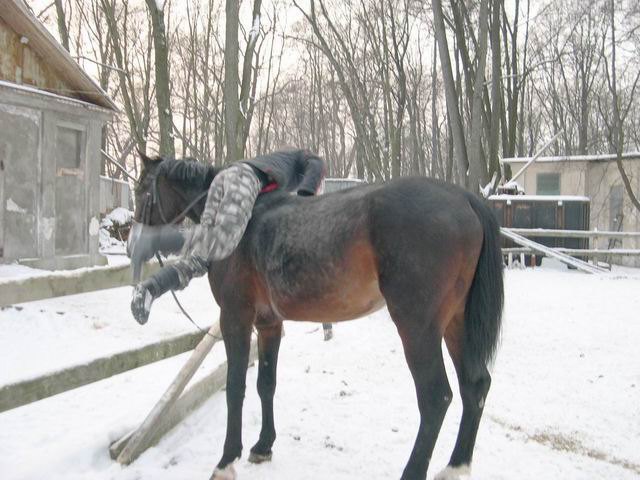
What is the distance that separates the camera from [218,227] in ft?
10.6

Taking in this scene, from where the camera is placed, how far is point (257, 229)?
3359mm

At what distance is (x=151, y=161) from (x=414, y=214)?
74.9 inches

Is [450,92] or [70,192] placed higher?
[450,92]

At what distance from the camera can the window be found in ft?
70.3

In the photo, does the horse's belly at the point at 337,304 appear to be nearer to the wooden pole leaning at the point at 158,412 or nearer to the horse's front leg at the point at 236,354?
the horse's front leg at the point at 236,354

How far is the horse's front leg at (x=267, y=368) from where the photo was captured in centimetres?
352

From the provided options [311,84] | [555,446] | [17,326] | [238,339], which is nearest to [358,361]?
[555,446]

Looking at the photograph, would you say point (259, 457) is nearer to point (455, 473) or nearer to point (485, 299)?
point (455, 473)

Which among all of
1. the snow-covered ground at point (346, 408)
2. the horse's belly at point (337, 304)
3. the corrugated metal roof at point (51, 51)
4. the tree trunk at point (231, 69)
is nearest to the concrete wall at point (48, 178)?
the corrugated metal roof at point (51, 51)

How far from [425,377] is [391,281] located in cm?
51

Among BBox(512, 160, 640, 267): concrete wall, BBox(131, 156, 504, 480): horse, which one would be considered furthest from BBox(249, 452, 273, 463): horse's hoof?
BBox(512, 160, 640, 267): concrete wall

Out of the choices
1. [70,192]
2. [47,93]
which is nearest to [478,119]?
[70,192]

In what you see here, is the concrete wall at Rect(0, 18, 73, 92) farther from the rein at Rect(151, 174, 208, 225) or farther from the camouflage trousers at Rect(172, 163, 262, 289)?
the camouflage trousers at Rect(172, 163, 262, 289)

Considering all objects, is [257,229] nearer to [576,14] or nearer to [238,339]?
[238,339]
